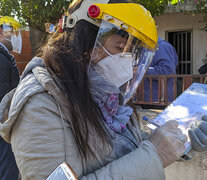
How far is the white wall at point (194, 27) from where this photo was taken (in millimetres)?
7285

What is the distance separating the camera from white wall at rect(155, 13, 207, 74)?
729 centimetres

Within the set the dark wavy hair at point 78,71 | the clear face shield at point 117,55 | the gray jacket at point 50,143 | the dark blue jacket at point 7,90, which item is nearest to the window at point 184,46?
the dark blue jacket at point 7,90

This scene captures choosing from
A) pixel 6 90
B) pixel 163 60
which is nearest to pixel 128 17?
pixel 6 90

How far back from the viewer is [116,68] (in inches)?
53.6

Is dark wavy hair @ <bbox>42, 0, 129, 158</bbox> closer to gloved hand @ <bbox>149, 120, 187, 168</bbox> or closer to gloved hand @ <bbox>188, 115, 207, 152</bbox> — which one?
gloved hand @ <bbox>149, 120, 187, 168</bbox>

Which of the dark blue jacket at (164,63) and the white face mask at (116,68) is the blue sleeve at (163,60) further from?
the white face mask at (116,68)

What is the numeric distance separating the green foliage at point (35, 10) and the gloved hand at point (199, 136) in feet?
13.5

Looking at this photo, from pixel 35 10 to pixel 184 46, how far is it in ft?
16.0

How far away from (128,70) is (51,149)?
2.26ft

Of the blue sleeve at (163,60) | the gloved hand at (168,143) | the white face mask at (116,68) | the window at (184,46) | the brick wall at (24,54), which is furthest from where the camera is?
the brick wall at (24,54)

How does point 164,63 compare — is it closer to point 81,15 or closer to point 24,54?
point 81,15

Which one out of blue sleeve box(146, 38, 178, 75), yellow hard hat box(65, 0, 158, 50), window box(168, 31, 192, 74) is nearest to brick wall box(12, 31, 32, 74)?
window box(168, 31, 192, 74)

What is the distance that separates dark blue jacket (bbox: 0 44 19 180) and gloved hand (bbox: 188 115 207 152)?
1.92 metres

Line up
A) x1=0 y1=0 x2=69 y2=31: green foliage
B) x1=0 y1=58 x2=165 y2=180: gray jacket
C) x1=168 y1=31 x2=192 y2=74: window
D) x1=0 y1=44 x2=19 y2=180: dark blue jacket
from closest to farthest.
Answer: x1=0 y1=58 x2=165 y2=180: gray jacket < x1=0 y1=44 x2=19 y2=180: dark blue jacket < x1=0 y1=0 x2=69 y2=31: green foliage < x1=168 y1=31 x2=192 y2=74: window
